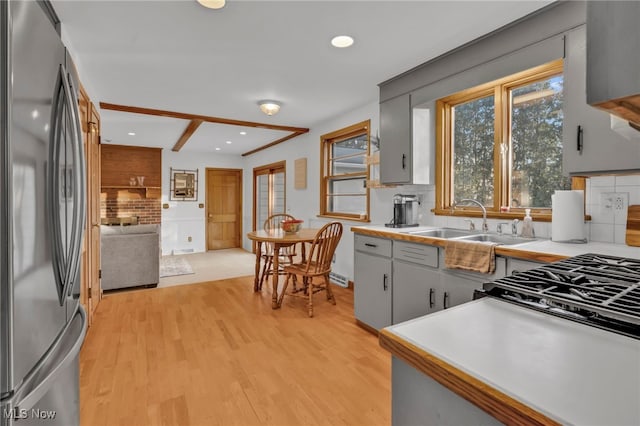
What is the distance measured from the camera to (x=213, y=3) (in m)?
1.94

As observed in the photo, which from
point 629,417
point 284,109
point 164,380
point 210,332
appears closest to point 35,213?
point 629,417

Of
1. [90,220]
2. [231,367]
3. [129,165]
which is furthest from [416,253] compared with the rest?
[129,165]

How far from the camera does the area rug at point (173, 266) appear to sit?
209 inches

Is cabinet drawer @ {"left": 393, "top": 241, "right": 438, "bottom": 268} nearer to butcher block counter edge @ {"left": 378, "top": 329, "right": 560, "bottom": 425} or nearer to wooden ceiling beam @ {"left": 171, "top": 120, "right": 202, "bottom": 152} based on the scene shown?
butcher block counter edge @ {"left": 378, "top": 329, "right": 560, "bottom": 425}

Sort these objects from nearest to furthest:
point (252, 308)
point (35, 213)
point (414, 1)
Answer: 1. point (35, 213)
2. point (414, 1)
3. point (252, 308)

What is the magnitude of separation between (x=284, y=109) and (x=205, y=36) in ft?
6.10

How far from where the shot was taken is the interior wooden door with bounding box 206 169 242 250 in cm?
784

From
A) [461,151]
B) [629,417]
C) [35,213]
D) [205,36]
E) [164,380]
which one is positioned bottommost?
[164,380]

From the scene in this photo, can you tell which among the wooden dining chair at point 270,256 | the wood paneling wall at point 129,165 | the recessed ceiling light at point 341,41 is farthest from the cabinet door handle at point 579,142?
the wood paneling wall at point 129,165

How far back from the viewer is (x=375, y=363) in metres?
2.35

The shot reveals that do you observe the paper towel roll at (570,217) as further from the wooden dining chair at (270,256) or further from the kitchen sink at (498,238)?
the wooden dining chair at (270,256)

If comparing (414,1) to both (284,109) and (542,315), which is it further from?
(284,109)

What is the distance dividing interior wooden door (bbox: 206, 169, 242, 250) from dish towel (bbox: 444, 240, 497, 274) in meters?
6.61

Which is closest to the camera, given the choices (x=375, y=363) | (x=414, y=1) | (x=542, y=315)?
(x=542, y=315)
